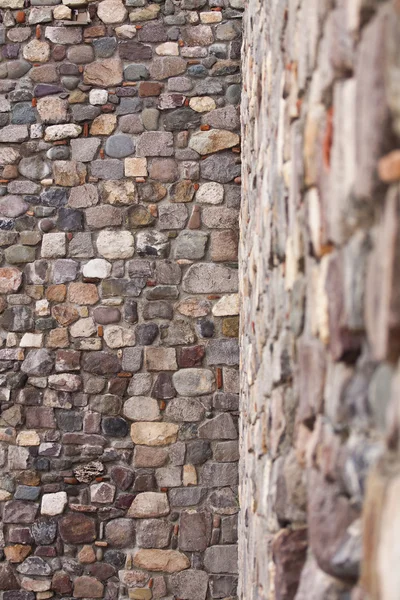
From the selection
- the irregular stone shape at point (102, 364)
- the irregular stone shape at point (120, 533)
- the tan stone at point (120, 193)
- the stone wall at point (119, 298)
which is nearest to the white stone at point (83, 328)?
the stone wall at point (119, 298)

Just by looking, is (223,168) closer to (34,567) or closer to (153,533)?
(153,533)

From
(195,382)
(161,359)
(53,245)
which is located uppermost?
(53,245)

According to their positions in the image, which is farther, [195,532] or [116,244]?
[116,244]

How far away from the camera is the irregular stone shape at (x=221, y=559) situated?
361 centimetres

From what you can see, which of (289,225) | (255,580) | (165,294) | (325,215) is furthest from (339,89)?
(165,294)

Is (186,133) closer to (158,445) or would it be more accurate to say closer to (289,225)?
(158,445)

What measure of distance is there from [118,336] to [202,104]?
4.25 feet

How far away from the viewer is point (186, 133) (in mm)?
3871

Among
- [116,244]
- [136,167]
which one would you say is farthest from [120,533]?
[136,167]

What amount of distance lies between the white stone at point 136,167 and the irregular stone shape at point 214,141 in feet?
0.95

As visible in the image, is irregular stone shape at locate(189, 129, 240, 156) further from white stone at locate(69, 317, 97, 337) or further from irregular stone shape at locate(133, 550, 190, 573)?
irregular stone shape at locate(133, 550, 190, 573)

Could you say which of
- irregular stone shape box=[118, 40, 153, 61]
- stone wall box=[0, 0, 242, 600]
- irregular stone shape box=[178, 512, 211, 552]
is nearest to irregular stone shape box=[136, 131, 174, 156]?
stone wall box=[0, 0, 242, 600]

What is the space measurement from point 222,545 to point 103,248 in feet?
5.32

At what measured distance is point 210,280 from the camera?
3783 millimetres
